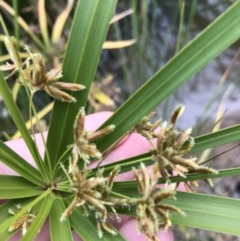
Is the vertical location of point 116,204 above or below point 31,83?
below

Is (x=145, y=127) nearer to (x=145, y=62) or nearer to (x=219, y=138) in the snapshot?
(x=219, y=138)

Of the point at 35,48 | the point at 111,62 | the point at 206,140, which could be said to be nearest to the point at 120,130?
the point at 206,140

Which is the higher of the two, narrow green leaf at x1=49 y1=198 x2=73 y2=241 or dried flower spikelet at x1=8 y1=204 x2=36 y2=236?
dried flower spikelet at x1=8 y1=204 x2=36 y2=236

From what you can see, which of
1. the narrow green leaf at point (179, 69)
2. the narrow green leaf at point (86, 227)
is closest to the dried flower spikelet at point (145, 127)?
the narrow green leaf at point (179, 69)

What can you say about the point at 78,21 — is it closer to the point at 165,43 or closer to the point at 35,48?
the point at 35,48

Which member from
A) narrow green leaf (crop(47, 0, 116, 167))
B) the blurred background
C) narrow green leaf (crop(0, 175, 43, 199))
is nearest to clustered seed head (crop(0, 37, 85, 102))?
narrow green leaf (crop(47, 0, 116, 167))

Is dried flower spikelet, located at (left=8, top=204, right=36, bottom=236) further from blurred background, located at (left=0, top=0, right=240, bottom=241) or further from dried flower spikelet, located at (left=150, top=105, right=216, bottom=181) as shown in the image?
blurred background, located at (left=0, top=0, right=240, bottom=241)
